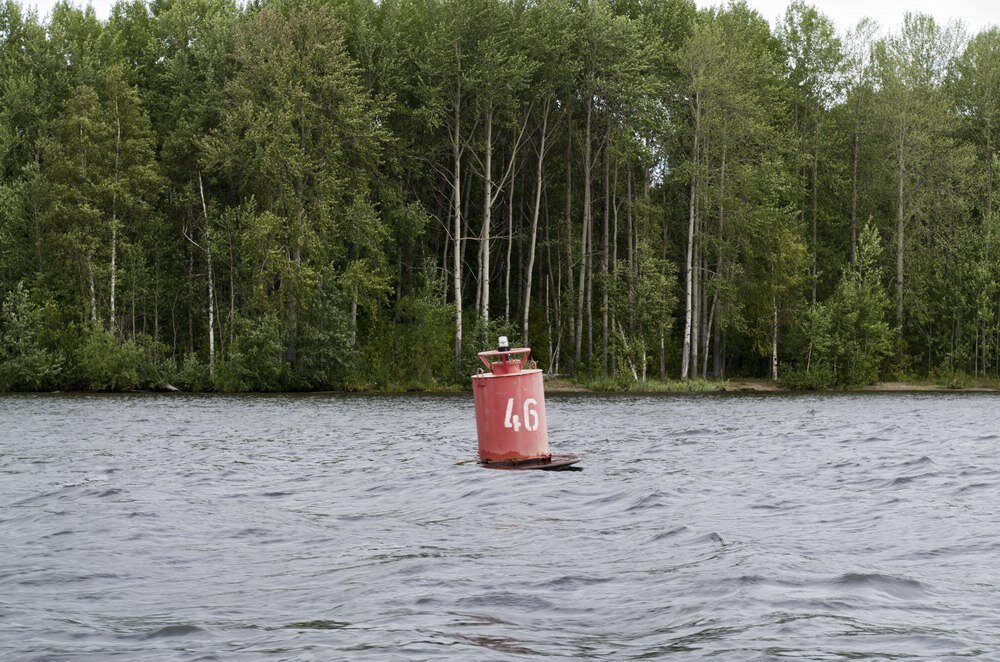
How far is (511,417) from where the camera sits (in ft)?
61.1

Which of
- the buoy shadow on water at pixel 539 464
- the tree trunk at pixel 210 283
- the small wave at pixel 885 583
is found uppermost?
the tree trunk at pixel 210 283

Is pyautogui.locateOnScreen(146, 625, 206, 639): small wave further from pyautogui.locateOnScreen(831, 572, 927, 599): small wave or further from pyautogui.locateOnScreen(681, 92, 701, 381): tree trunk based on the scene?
pyautogui.locateOnScreen(681, 92, 701, 381): tree trunk

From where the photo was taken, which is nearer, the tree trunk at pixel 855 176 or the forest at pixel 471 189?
the forest at pixel 471 189

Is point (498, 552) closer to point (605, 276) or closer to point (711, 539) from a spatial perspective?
point (711, 539)

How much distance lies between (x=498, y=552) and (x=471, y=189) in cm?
5719

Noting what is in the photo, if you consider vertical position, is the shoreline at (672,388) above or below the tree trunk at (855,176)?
below

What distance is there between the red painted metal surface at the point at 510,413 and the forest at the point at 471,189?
113 feet

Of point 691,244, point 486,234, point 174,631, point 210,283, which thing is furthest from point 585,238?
point 174,631

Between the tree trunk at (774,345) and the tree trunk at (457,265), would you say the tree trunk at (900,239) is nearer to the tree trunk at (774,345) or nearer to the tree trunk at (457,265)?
the tree trunk at (774,345)

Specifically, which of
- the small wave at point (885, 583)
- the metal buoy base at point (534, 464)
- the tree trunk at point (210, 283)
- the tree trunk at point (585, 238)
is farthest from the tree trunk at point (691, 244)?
the small wave at point (885, 583)

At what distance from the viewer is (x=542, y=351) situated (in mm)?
65250

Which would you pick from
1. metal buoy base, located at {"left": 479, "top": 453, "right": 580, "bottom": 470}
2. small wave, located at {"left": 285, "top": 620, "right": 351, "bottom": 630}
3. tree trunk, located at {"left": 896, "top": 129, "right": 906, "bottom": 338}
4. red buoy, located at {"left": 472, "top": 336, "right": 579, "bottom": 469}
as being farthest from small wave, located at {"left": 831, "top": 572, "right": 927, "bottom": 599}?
tree trunk, located at {"left": 896, "top": 129, "right": 906, "bottom": 338}

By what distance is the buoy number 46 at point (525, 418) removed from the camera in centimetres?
1855

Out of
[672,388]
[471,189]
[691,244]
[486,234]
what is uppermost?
[471,189]
